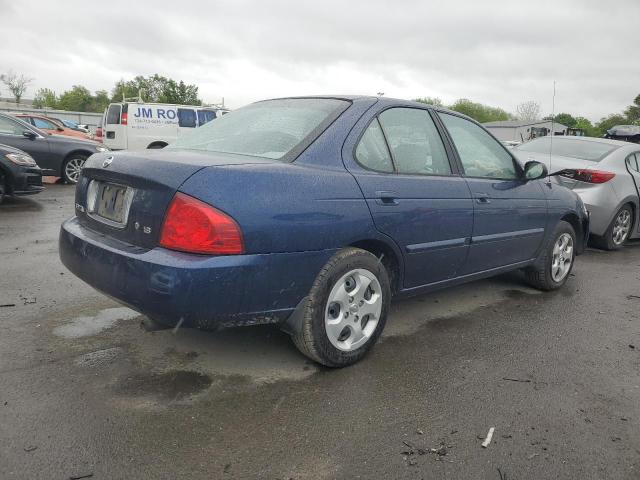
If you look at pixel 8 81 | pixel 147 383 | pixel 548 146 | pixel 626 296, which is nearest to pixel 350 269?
pixel 147 383

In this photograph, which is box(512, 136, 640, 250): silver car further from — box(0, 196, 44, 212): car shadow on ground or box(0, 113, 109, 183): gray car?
box(0, 113, 109, 183): gray car

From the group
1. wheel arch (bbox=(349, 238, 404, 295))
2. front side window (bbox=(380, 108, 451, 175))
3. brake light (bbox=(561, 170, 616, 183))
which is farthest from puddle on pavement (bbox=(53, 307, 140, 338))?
brake light (bbox=(561, 170, 616, 183))

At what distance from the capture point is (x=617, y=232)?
709 centimetres

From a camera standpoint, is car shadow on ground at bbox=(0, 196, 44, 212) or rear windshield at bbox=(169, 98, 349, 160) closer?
rear windshield at bbox=(169, 98, 349, 160)

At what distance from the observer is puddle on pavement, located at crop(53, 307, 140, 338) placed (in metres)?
3.31

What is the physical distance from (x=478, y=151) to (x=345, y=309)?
1.87m


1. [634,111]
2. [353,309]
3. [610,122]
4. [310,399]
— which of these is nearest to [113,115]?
[353,309]

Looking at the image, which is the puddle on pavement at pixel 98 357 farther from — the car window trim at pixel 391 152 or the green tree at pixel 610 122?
the green tree at pixel 610 122

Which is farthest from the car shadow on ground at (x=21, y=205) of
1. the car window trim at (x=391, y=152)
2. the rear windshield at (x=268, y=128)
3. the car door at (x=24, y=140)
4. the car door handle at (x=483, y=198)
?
the car door handle at (x=483, y=198)

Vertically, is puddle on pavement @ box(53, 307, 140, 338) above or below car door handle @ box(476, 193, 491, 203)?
below

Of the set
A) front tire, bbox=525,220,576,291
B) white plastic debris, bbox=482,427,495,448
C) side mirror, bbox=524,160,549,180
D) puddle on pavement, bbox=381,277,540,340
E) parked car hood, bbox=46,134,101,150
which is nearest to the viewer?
white plastic debris, bbox=482,427,495,448

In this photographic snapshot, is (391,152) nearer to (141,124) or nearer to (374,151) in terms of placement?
(374,151)

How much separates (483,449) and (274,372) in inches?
45.9

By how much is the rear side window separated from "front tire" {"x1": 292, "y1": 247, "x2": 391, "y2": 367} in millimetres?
533
